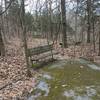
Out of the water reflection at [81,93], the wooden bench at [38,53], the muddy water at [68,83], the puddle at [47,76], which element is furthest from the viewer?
the wooden bench at [38,53]

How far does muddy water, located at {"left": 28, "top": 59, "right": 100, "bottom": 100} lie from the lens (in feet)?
20.2

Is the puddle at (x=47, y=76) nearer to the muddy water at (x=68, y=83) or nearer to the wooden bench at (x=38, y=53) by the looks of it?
the muddy water at (x=68, y=83)

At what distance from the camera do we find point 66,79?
8031 millimetres

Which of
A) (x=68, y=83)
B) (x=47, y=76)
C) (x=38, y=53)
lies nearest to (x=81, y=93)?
(x=68, y=83)

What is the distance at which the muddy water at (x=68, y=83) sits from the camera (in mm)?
6172

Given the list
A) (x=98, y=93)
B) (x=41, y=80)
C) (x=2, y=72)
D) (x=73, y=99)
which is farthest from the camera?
(x=2, y=72)

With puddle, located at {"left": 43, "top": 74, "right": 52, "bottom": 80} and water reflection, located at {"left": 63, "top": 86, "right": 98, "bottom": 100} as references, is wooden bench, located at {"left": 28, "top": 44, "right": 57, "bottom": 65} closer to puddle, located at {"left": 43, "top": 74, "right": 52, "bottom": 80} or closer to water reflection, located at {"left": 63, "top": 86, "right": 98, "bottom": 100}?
puddle, located at {"left": 43, "top": 74, "right": 52, "bottom": 80}

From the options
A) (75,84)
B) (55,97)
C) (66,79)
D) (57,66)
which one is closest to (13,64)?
(57,66)

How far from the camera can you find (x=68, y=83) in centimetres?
748

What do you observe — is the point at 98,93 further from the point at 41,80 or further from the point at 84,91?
the point at 41,80

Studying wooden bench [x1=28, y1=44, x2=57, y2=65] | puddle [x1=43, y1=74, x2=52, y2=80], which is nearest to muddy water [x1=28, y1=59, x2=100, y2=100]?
puddle [x1=43, y1=74, x2=52, y2=80]

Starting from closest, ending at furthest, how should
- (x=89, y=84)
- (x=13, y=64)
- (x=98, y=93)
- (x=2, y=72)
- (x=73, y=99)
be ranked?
(x=73, y=99), (x=98, y=93), (x=89, y=84), (x=2, y=72), (x=13, y=64)

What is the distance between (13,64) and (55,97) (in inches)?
174

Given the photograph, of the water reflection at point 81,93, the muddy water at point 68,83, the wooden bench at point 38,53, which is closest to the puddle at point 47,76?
the muddy water at point 68,83
